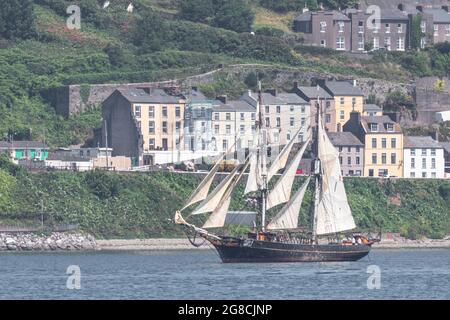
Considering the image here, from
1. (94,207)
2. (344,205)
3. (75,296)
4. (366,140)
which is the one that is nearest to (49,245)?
(94,207)

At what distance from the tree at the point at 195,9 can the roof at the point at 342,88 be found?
1716 centimetres

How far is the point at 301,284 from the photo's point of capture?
9319cm

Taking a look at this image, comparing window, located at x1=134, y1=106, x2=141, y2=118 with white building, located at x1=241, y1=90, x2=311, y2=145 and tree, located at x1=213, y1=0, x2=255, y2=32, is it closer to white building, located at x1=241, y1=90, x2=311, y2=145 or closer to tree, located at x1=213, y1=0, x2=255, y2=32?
white building, located at x1=241, y1=90, x2=311, y2=145

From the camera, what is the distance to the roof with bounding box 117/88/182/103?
14081 centimetres

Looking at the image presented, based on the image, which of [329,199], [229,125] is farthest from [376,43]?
[329,199]

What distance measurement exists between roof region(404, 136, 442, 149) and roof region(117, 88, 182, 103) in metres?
15.8

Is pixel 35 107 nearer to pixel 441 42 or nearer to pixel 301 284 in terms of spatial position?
pixel 441 42

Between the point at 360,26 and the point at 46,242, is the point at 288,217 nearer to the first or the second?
the point at 46,242

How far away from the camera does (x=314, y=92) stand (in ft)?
494

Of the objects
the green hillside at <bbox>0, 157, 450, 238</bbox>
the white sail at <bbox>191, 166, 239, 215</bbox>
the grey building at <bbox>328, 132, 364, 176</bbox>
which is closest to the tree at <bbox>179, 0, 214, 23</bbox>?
the grey building at <bbox>328, 132, 364, 176</bbox>

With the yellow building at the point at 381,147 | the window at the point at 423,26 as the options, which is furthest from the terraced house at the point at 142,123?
the window at the point at 423,26

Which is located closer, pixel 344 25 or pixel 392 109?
pixel 392 109

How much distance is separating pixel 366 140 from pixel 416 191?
518 cm

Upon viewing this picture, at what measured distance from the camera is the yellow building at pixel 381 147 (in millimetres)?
143125
